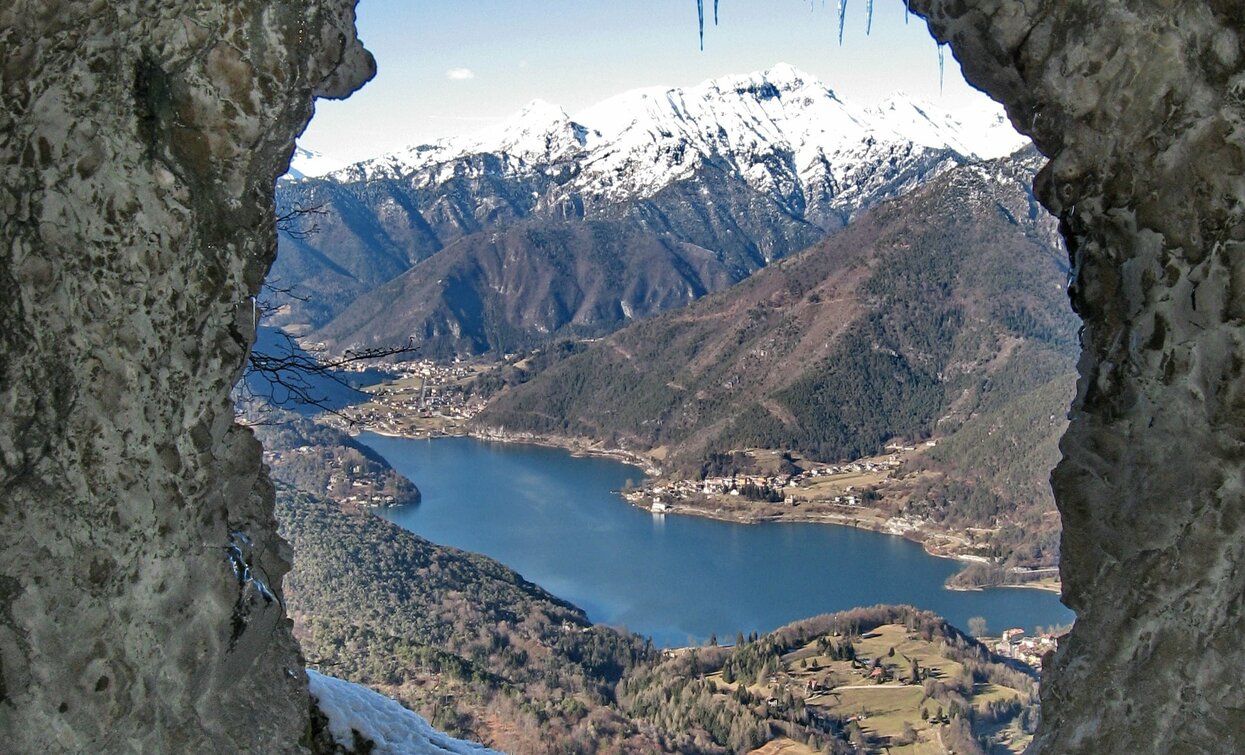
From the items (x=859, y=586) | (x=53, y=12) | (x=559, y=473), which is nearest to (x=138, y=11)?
(x=53, y=12)

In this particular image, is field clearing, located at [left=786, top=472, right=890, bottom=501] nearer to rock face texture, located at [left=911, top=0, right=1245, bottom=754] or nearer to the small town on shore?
the small town on shore

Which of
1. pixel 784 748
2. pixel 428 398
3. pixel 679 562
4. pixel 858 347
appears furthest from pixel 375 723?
pixel 428 398

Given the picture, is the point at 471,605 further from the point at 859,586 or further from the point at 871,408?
the point at 871,408

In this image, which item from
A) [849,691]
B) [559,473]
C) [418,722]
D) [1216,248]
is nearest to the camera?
[1216,248]

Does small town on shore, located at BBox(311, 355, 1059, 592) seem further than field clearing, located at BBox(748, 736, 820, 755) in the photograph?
Yes

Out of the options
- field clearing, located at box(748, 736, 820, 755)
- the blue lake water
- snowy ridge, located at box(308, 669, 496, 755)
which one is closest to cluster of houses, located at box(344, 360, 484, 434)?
the blue lake water

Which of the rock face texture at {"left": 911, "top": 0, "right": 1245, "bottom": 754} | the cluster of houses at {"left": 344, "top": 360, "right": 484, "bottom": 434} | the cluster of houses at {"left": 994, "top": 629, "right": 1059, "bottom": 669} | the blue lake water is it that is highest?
the cluster of houses at {"left": 344, "top": 360, "right": 484, "bottom": 434}

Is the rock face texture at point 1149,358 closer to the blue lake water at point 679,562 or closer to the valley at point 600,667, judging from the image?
the valley at point 600,667
